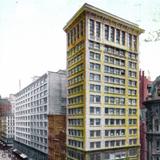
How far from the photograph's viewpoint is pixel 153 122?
42000mm

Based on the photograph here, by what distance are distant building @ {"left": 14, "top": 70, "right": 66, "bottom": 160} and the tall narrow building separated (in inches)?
251

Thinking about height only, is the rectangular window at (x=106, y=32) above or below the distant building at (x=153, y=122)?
above

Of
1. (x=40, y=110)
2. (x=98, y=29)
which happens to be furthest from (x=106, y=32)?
(x=40, y=110)

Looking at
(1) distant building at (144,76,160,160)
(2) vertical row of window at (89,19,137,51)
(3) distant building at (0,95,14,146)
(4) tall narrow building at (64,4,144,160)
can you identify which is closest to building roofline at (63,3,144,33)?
(4) tall narrow building at (64,4,144,160)

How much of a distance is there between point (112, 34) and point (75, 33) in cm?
713

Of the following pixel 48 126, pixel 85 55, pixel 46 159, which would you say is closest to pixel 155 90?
pixel 85 55

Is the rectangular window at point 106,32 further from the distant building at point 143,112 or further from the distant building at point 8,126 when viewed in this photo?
the distant building at point 8,126

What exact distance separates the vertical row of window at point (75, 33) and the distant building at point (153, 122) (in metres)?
16.3

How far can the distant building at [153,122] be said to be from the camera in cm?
4125

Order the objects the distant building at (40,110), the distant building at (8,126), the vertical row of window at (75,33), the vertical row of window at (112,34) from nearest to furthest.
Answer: the vertical row of window at (112,34)
the vertical row of window at (75,33)
the distant building at (40,110)
the distant building at (8,126)

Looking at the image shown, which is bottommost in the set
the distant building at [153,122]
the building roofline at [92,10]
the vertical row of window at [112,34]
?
the distant building at [153,122]

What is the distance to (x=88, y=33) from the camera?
46.0 m

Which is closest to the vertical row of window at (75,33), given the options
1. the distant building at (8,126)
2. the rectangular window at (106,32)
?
the rectangular window at (106,32)

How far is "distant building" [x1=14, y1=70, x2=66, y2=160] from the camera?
57906 mm
